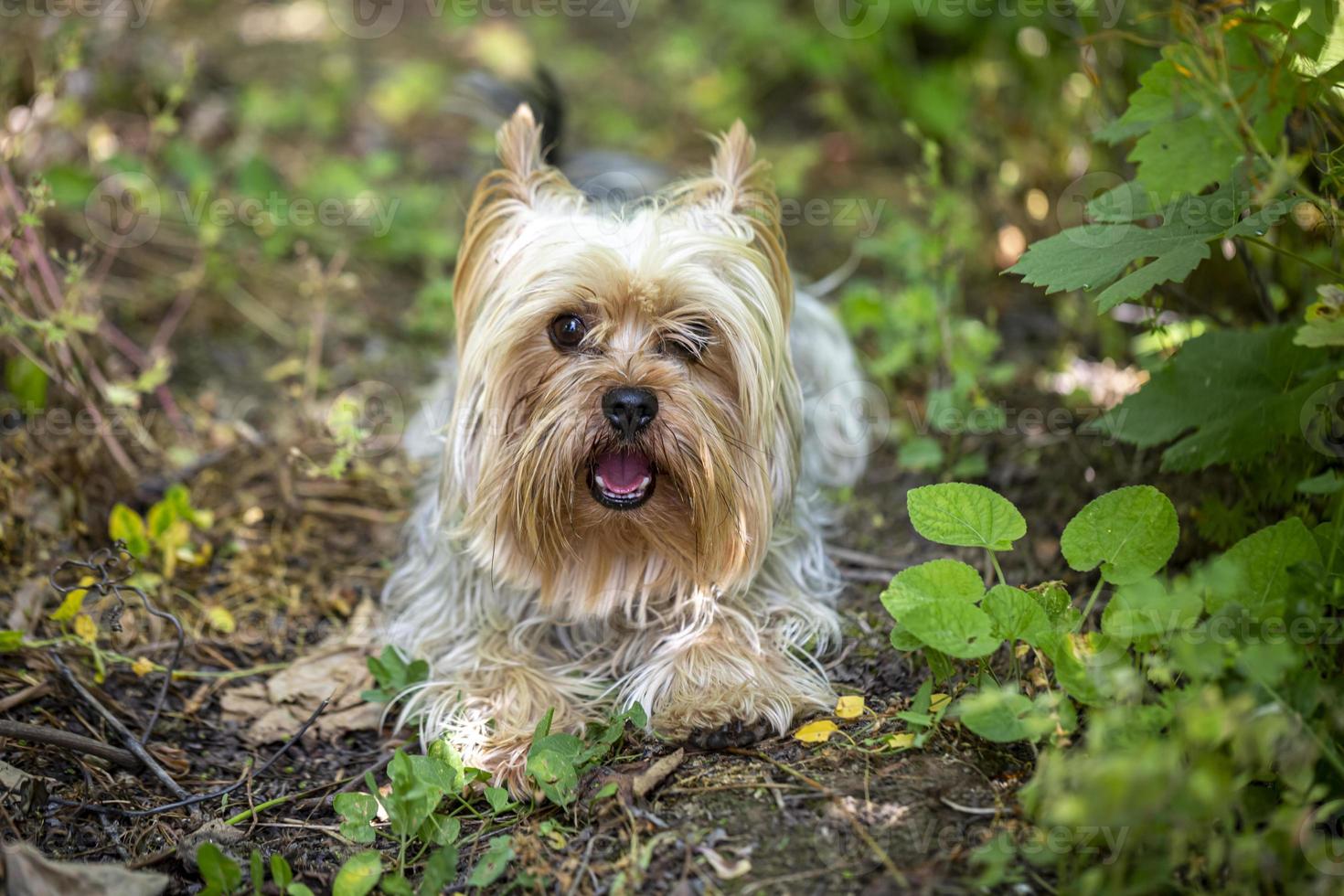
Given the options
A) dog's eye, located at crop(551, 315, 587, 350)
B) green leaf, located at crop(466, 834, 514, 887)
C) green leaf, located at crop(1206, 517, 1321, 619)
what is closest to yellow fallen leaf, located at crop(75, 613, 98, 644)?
green leaf, located at crop(466, 834, 514, 887)

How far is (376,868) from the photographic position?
2.49m

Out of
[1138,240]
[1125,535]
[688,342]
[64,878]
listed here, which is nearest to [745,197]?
[688,342]

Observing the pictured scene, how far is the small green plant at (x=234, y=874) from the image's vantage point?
95.3 inches

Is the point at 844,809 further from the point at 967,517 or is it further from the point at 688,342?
the point at 688,342

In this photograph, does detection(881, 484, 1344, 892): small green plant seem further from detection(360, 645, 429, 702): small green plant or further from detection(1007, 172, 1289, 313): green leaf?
detection(360, 645, 429, 702): small green plant

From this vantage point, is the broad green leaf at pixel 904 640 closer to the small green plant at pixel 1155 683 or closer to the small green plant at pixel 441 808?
the small green plant at pixel 1155 683

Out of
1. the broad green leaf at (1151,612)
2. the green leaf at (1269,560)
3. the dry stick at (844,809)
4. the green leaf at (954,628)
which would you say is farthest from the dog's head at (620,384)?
the green leaf at (1269,560)

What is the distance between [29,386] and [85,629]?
3.82 ft

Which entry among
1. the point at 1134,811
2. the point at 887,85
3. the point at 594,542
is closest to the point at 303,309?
the point at 594,542

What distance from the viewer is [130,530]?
3.67m

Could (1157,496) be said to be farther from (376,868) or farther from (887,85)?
(887,85)

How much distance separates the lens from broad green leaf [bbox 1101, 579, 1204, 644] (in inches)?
89.0

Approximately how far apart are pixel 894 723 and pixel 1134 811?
960 millimetres

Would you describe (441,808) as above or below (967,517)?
below
